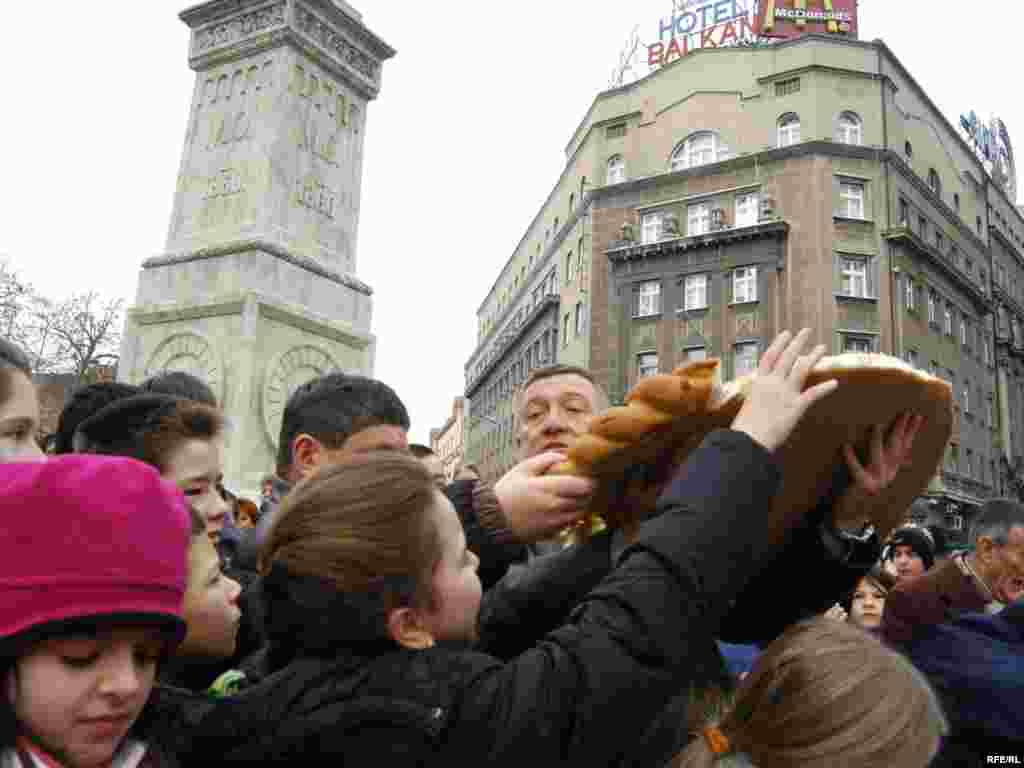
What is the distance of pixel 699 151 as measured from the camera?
31234mm

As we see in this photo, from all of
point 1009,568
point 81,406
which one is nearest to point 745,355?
point 1009,568

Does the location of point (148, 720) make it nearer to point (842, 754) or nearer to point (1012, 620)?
point (842, 754)

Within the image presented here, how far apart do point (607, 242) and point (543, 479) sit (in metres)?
31.1

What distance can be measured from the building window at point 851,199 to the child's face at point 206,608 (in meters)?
29.9

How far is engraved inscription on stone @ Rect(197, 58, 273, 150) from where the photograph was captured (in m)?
7.68

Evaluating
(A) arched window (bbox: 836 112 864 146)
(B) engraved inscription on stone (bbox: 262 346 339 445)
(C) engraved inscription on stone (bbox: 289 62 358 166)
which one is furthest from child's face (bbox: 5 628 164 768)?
(A) arched window (bbox: 836 112 864 146)

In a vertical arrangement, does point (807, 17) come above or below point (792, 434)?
above

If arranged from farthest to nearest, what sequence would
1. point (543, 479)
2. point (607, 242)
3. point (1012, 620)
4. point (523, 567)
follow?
point (607, 242) → point (1012, 620) → point (523, 567) → point (543, 479)

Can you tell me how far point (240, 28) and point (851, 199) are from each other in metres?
25.7

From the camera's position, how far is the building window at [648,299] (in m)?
30.2

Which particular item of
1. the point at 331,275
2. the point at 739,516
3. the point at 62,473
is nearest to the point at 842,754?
the point at 739,516

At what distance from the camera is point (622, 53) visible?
121 ft

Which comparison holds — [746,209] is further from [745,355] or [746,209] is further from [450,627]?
[450,627]

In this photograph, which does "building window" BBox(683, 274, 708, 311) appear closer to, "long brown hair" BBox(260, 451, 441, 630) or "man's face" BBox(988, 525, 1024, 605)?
"man's face" BBox(988, 525, 1024, 605)
